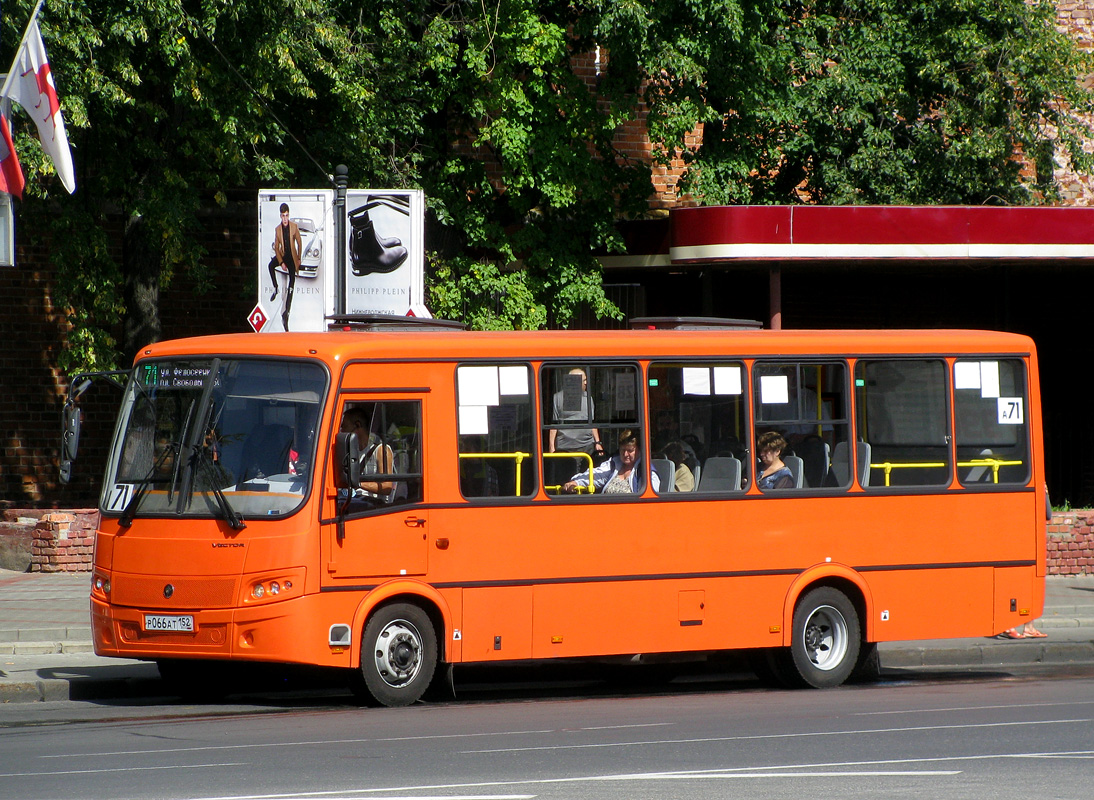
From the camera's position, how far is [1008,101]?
23625mm

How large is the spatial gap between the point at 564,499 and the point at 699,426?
54.9 inches

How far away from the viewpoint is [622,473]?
1193 centimetres

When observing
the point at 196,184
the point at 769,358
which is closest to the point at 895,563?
the point at 769,358

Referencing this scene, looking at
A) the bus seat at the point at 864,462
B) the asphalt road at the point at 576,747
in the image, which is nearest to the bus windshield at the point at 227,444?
the asphalt road at the point at 576,747

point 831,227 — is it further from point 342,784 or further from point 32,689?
point 342,784

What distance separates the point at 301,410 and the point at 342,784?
3730mm

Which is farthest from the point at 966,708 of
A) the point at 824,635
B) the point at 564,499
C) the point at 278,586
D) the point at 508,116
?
the point at 508,116

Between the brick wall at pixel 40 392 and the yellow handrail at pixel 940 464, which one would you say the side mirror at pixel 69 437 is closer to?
the yellow handrail at pixel 940 464

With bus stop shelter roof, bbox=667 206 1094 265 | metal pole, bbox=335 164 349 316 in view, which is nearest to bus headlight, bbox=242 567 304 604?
metal pole, bbox=335 164 349 316

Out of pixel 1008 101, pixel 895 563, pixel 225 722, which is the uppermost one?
pixel 1008 101

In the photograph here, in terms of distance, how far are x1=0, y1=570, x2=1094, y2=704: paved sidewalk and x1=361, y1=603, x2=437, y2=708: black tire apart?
7.66ft

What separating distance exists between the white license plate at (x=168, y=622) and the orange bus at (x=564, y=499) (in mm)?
15

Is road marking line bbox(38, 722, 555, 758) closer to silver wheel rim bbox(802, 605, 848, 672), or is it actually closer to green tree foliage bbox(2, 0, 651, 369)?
silver wheel rim bbox(802, 605, 848, 672)

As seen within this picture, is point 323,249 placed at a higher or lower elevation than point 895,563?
higher
